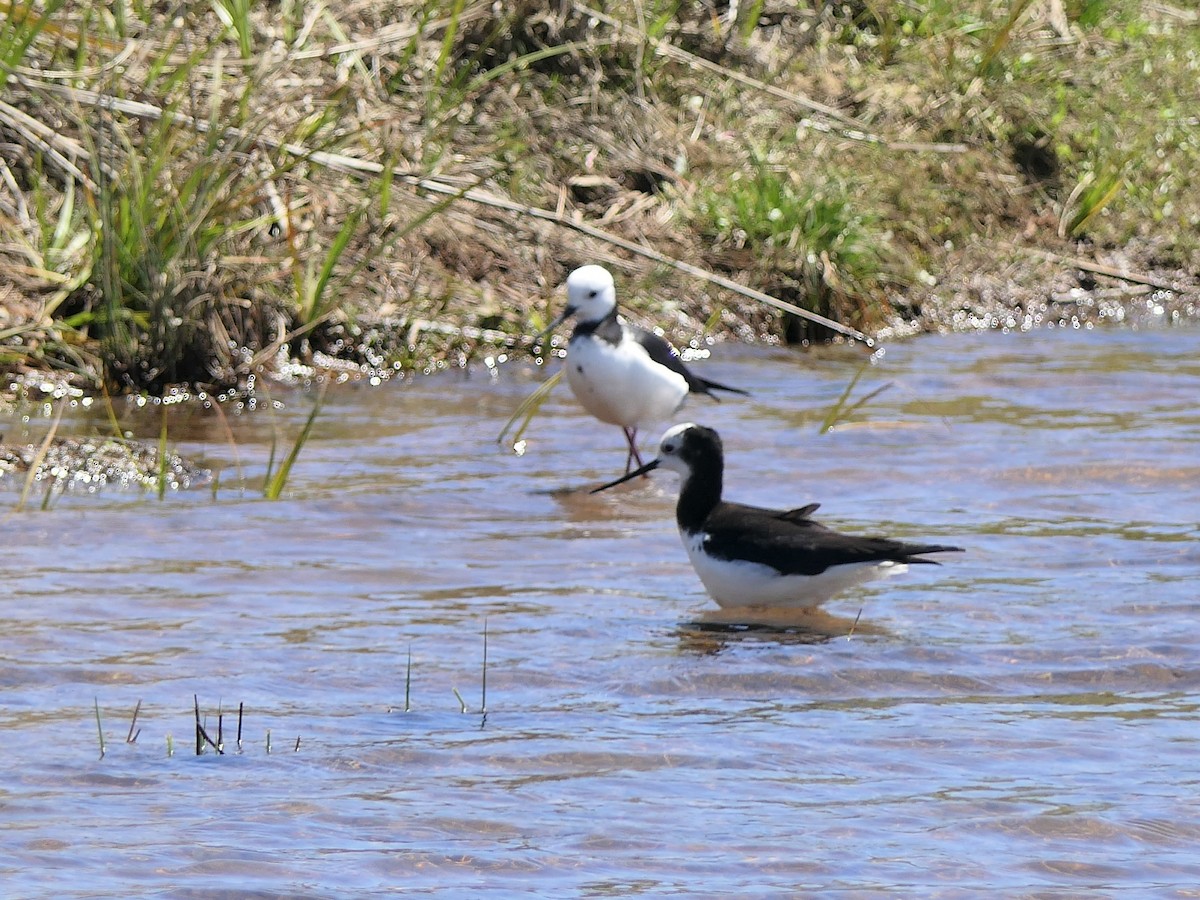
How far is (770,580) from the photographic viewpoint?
22.0ft

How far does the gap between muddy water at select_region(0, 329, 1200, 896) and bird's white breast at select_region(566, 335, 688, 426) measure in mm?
318

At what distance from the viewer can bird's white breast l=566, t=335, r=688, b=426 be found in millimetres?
9477

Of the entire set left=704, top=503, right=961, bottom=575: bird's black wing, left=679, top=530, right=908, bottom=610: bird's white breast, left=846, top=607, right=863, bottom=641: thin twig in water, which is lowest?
left=846, top=607, right=863, bottom=641: thin twig in water

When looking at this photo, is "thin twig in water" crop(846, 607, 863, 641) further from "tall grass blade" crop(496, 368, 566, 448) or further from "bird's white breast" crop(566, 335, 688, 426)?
"bird's white breast" crop(566, 335, 688, 426)

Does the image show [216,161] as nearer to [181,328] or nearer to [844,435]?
[181,328]

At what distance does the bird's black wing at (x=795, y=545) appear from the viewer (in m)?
6.56

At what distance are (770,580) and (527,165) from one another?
22.8 ft

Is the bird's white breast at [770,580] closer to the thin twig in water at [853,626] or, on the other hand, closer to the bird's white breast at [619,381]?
the thin twig in water at [853,626]

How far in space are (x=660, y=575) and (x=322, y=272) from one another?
3988mm

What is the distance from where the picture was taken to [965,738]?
5.27 metres

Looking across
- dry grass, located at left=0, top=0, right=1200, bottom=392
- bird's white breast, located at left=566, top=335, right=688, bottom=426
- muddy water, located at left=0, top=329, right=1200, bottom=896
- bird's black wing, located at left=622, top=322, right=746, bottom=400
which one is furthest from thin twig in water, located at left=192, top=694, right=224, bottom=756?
bird's black wing, located at left=622, top=322, right=746, bottom=400

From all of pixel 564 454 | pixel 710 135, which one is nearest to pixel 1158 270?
pixel 710 135

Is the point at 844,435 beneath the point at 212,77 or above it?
beneath

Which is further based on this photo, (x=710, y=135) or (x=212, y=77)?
(x=710, y=135)
